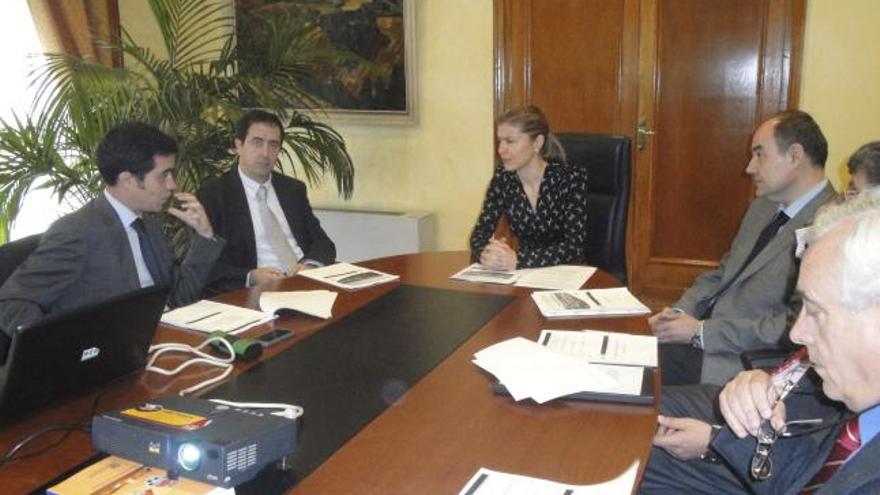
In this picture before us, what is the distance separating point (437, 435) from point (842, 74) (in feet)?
11.3

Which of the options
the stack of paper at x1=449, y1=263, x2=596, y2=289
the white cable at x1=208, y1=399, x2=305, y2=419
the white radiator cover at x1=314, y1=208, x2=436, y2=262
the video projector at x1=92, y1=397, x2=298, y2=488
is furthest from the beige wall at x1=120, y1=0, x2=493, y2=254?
the video projector at x1=92, y1=397, x2=298, y2=488

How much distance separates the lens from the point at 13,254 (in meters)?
2.00

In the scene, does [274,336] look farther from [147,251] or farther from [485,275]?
[485,275]

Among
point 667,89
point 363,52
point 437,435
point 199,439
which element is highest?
point 363,52

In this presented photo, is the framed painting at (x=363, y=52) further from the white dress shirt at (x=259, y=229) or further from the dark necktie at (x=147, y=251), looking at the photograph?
the dark necktie at (x=147, y=251)

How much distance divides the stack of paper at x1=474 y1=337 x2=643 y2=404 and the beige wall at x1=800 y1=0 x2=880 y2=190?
2.89 m

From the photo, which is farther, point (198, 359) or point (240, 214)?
point (240, 214)

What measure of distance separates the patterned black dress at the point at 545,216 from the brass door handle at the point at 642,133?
4.83 feet

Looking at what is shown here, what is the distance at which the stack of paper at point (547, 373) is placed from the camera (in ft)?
4.85

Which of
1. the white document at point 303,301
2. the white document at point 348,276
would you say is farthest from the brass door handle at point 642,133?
the white document at point 303,301

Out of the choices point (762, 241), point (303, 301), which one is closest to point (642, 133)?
point (762, 241)

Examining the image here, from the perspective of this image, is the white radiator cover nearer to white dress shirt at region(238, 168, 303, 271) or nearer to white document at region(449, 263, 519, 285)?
white dress shirt at region(238, 168, 303, 271)

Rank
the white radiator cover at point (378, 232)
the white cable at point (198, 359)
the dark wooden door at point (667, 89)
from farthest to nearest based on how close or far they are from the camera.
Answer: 1. the white radiator cover at point (378, 232)
2. the dark wooden door at point (667, 89)
3. the white cable at point (198, 359)

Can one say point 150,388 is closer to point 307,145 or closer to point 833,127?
point 307,145
